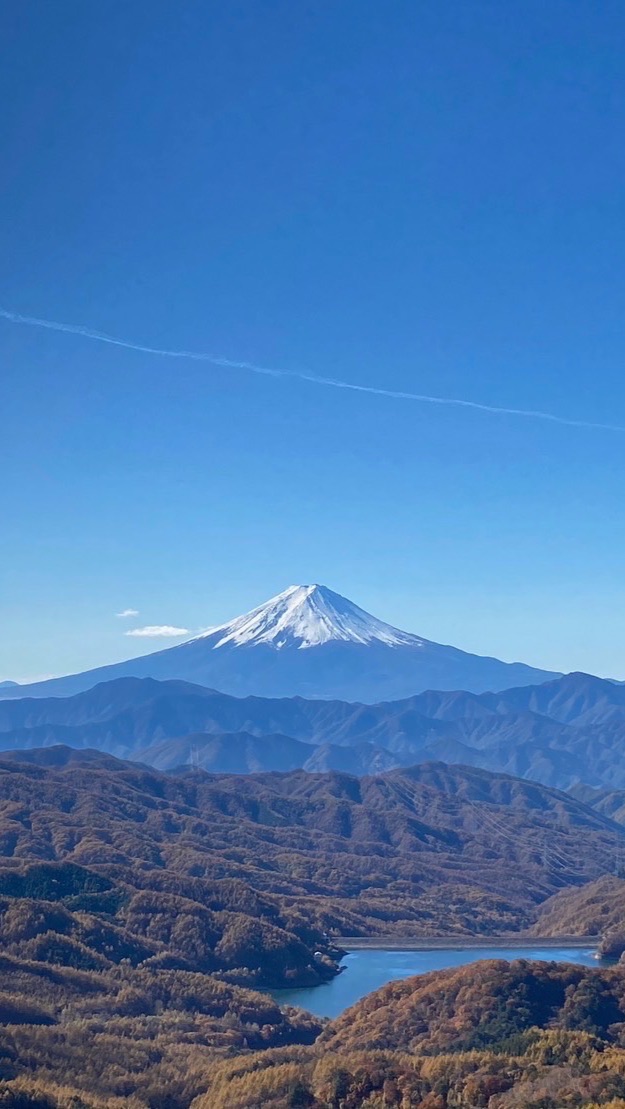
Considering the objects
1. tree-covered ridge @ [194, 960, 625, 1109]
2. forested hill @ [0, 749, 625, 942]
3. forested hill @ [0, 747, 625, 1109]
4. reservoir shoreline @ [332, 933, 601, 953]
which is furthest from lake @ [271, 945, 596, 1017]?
tree-covered ridge @ [194, 960, 625, 1109]

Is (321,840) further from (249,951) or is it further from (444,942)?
(249,951)

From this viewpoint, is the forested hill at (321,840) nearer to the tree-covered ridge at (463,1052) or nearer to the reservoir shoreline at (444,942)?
the reservoir shoreline at (444,942)

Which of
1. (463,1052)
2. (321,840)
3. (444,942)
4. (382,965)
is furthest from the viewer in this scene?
(321,840)

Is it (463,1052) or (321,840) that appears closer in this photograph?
(463,1052)

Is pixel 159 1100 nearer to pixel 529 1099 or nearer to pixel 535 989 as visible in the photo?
pixel 529 1099

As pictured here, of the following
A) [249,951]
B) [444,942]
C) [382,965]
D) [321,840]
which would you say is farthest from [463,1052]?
[321,840]

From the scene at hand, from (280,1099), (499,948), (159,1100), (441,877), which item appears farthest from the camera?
(441,877)

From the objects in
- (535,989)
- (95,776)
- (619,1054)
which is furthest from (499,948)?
(95,776)

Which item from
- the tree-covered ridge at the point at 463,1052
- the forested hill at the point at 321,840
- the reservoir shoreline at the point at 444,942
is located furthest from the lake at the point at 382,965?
the tree-covered ridge at the point at 463,1052

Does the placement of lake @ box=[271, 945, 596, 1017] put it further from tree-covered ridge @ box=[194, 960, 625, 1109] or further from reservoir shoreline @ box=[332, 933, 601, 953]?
tree-covered ridge @ box=[194, 960, 625, 1109]
